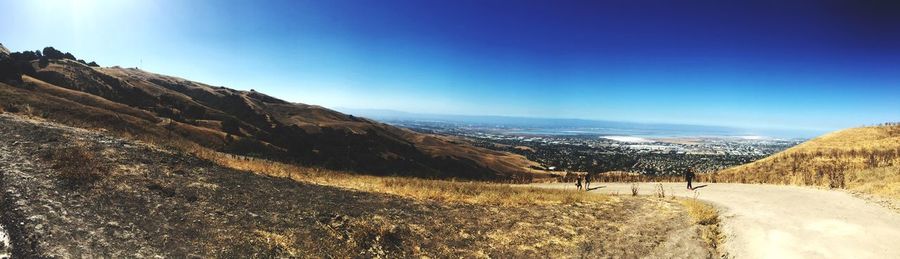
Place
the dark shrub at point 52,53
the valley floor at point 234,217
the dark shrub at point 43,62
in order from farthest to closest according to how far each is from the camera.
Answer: the dark shrub at point 52,53
the dark shrub at point 43,62
the valley floor at point 234,217

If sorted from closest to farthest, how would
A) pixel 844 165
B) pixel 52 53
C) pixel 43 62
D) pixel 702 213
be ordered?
pixel 702 213 → pixel 844 165 → pixel 43 62 → pixel 52 53

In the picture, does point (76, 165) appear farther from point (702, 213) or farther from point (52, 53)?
point (52, 53)

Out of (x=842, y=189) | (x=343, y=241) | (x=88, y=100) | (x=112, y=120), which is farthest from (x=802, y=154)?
(x=88, y=100)

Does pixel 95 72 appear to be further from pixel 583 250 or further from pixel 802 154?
pixel 802 154

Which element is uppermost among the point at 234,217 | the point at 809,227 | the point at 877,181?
the point at 877,181

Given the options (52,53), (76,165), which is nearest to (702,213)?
(76,165)

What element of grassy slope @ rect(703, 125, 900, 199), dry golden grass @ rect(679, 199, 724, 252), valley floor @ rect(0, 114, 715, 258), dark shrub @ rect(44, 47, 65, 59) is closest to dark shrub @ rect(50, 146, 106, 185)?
valley floor @ rect(0, 114, 715, 258)

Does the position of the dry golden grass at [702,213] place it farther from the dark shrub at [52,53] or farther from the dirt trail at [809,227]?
the dark shrub at [52,53]

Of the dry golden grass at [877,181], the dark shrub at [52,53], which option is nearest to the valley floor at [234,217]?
the dry golden grass at [877,181]
